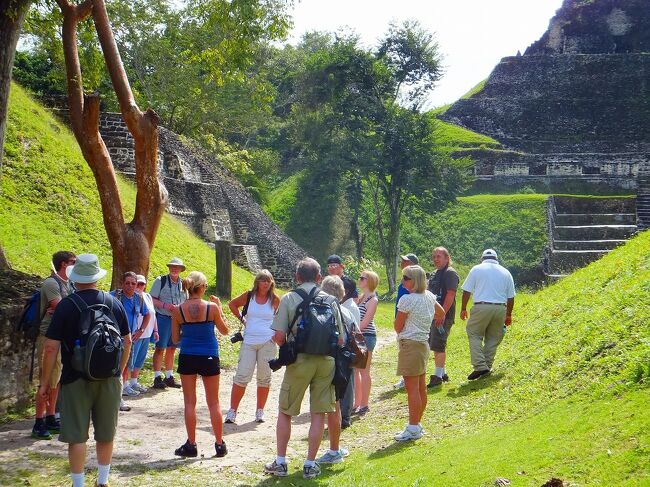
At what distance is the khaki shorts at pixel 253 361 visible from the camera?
368 inches

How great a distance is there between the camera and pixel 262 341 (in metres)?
9.38

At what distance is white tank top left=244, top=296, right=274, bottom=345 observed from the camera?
30.7 ft

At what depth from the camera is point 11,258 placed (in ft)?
48.6

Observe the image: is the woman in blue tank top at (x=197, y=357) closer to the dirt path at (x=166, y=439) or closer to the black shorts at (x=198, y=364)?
the black shorts at (x=198, y=364)

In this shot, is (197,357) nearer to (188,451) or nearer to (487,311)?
(188,451)

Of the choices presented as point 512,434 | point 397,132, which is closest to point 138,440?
point 512,434

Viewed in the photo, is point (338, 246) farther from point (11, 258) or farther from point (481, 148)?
point (11, 258)

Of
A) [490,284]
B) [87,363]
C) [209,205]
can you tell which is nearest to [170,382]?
[490,284]

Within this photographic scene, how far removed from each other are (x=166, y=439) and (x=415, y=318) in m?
2.87

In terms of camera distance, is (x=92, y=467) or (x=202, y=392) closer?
(x=92, y=467)

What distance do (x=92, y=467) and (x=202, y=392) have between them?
4.58 meters

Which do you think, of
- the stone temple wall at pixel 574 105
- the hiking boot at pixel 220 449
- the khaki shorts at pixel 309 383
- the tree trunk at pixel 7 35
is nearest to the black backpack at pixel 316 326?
the khaki shorts at pixel 309 383

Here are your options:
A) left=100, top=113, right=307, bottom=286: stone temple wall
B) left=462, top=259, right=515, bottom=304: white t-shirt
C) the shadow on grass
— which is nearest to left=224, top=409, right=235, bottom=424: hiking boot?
the shadow on grass

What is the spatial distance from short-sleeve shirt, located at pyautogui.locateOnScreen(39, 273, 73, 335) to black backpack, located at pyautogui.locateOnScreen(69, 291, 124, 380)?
6.75 ft
